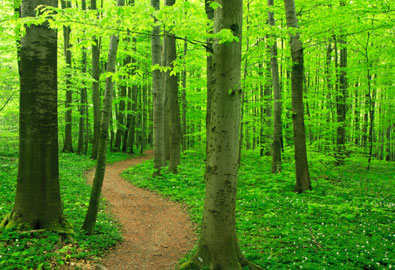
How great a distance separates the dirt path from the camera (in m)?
5.05

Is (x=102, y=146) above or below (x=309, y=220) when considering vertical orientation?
above

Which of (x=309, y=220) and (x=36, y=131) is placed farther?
(x=309, y=220)

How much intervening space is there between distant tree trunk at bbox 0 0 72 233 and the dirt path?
1.43 metres

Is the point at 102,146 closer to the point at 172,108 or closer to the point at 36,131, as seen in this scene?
the point at 36,131

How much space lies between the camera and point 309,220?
21.7ft

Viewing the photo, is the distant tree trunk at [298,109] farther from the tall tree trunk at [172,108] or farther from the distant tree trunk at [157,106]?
the distant tree trunk at [157,106]

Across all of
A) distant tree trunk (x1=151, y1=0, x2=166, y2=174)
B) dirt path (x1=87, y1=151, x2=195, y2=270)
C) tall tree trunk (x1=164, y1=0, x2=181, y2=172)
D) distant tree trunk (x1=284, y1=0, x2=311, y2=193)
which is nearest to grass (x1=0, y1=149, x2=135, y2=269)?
dirt path (x1=87, y1=151, x2=195, y2=270)

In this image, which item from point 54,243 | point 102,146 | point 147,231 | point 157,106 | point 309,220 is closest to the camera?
point 54,243

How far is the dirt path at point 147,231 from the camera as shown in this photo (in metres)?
5.05

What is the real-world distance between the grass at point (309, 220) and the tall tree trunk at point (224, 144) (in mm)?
1009

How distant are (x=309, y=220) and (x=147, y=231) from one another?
4437mm

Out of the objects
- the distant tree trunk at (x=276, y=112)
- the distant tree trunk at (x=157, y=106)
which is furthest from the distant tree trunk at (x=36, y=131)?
the distant tree trunk at (x=276, y=112)

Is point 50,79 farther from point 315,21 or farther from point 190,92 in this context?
point 190,92

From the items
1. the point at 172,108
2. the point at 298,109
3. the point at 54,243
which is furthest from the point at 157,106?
the point at 54,243
